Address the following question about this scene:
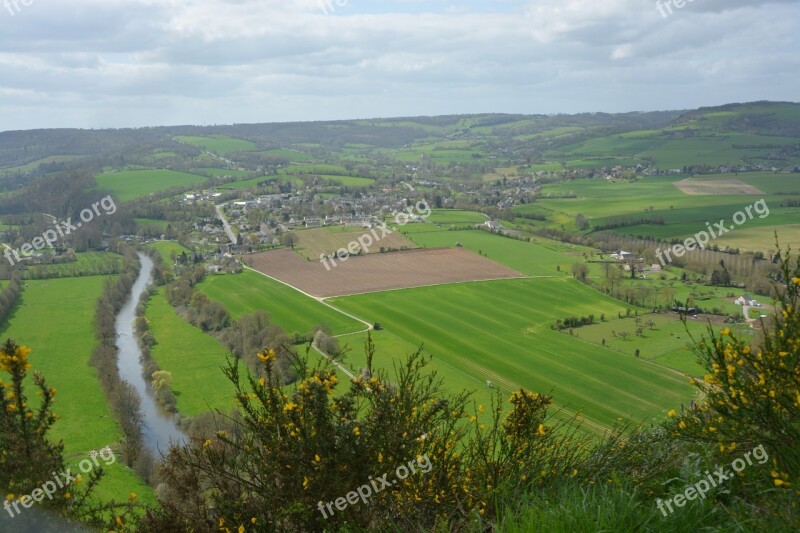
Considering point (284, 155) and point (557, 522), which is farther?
point (284, 155)

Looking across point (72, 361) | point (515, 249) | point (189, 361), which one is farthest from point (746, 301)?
point (72, 361)

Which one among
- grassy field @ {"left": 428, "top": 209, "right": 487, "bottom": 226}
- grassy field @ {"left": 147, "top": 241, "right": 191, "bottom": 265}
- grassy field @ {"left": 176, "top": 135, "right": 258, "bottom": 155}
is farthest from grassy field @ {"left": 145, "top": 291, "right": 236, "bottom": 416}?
grassy field @ {"left": 176, "top": 135, "right": 258, "bottom": 155}

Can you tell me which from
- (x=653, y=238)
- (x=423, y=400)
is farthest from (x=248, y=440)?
(x=653, y=238)

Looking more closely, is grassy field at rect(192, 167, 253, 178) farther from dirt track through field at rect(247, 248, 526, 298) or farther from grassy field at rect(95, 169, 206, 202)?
dirt track through field at rect(247, 248, 526, 298)

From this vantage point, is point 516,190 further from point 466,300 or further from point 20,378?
point 20,378

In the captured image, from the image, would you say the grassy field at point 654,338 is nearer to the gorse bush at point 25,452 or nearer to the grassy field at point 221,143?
the gorse bush at point 25,452

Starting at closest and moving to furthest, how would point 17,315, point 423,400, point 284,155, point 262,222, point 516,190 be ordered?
point 423,400, point 17,315, point 262,222, point 516,190, point 284,155
